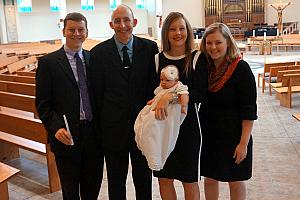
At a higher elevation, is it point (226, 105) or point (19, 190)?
point (226, 105)

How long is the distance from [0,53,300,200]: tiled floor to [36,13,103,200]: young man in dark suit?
3.06 feet

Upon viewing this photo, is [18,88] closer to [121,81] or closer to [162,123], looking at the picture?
[121,81]

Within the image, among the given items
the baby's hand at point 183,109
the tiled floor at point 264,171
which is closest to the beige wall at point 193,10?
the tiled floor at point 264,171

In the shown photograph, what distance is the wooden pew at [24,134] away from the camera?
11.3 feet

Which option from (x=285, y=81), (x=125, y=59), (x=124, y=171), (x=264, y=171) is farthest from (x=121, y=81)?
(x=285, y=81)

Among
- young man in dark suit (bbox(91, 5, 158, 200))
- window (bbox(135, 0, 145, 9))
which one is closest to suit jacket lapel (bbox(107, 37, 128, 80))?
young man in dark suit (bbox(91, 5, 158, 200))

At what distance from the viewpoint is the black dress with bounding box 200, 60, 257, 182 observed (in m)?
2.19

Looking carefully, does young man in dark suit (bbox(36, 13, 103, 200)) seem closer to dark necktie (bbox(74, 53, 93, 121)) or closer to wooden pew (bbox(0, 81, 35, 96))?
dark necktie (bbox(74, 53, 93, 121))

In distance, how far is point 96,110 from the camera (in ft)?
7.87

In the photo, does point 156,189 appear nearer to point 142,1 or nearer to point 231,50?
point 231,50

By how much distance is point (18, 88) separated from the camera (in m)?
4.78

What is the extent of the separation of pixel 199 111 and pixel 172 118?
0.29m

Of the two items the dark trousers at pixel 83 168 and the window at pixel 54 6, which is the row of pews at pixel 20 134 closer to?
the dark trousers at pixel 83 168

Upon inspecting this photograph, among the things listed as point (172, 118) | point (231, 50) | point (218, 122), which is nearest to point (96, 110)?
point (172, 118)
